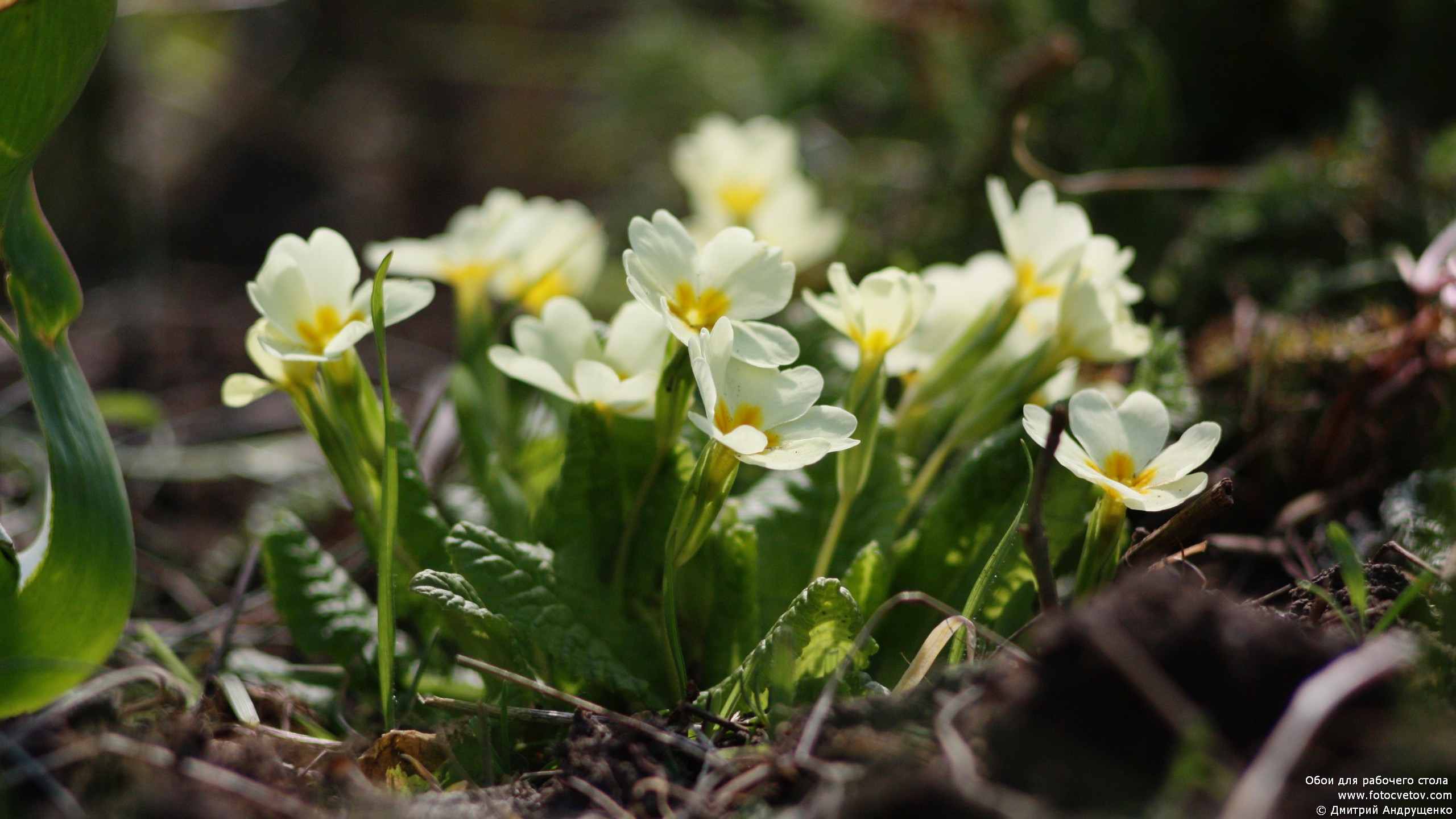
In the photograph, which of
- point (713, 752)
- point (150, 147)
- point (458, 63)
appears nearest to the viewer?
point (713, 752)

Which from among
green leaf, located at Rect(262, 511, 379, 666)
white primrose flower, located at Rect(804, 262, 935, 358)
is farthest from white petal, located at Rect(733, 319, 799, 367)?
green leaf, located at Rect(262, 511, 379, 666)

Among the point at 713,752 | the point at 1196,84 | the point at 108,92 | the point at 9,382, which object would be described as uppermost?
the point at 1196,84

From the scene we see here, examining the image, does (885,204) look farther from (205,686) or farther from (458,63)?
(458,63)

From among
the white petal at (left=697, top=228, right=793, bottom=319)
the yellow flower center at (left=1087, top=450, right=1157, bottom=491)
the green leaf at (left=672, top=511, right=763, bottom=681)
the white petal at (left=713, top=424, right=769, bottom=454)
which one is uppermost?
the white petal at (left=697, top=228, right=793, bottom=319)

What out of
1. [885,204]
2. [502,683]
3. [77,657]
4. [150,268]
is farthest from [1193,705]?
[150,268]

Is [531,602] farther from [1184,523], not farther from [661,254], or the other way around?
[1184,523]

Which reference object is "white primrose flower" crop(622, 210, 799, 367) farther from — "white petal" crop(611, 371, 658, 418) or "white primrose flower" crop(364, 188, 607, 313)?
"white primrose flower" crop(364, 188, 607, 313)

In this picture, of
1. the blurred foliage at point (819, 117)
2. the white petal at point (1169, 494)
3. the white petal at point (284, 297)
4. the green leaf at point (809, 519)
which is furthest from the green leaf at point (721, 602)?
the blurred foliage at point (819, 117)
